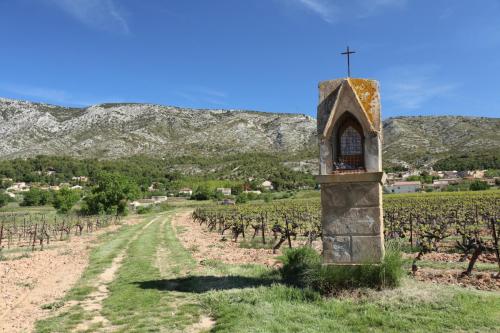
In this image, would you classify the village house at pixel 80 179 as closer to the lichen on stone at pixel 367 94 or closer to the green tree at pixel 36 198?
the green tree at pixel 36 198

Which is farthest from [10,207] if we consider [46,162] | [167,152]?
[167,152]

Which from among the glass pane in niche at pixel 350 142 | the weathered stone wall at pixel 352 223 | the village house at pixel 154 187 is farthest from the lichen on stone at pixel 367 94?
the village house at pixel 154 187

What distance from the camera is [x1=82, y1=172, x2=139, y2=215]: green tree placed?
67.2 m

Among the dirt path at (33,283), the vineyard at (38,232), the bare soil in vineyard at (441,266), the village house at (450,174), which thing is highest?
the village house at (450,174)

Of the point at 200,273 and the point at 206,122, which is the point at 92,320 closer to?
the point at 200,273

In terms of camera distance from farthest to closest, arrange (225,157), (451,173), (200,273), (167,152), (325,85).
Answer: (225,157), (167,152), (451,173), (200,273), (325,85)

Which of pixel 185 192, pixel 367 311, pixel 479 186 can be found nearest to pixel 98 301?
pixel 367 311

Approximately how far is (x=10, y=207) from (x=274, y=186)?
243 feet

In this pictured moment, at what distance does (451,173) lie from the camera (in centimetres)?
12625

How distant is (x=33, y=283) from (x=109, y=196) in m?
55.6

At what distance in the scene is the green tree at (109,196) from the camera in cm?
6719

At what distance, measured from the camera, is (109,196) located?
6788 cm

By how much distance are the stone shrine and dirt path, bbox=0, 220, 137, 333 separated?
6.74 meters

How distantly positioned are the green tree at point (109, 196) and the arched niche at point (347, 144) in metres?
61.6
